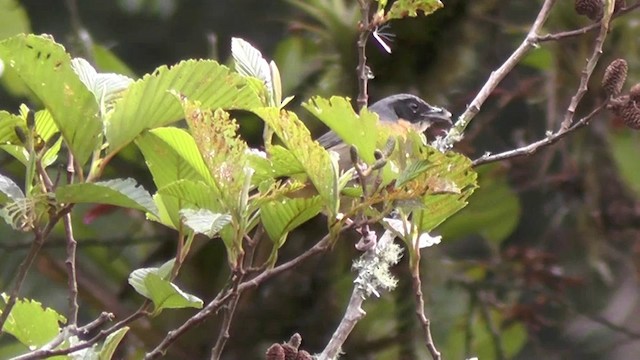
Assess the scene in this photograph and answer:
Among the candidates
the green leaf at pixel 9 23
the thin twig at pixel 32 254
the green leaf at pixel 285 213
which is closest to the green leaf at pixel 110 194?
the thin twig at pixel 32 254

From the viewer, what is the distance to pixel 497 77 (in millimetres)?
1969

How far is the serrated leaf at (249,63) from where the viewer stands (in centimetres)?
174

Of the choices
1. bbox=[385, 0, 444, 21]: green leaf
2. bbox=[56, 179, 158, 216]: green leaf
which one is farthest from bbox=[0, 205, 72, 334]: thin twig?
bbox=[385, 0, 444, 21]: green leaf

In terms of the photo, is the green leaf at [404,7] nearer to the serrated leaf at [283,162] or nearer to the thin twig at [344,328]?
the serrated leaf at [283,162]

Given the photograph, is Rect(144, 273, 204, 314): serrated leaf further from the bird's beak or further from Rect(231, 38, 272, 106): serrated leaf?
the bird's beak

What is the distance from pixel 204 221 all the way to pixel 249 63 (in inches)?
15.1

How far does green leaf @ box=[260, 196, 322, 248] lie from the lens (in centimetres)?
151

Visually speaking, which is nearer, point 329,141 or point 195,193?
point 195,193

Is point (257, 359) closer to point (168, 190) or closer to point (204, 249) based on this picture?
point (204, 249)

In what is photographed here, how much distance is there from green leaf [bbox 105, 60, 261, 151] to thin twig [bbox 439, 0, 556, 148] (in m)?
0.53

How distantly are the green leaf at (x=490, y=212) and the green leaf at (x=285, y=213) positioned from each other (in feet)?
9.42

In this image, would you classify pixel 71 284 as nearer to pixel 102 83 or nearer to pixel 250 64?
pixel 102 83

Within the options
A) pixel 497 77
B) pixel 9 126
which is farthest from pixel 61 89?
pixel 497 77

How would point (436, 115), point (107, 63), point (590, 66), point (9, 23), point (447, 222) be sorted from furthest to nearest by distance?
point (447, 222) < point (107, 63) < point (436, 115) < point (9, 23) < point (590, 66)
